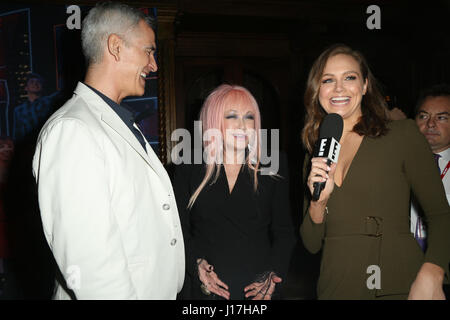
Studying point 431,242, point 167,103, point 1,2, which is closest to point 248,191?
point 431,242

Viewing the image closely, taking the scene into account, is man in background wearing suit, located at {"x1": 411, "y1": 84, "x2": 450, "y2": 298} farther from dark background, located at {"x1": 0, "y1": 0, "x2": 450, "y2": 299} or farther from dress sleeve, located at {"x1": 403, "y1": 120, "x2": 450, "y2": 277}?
dark background, located at {"x1": 0, "y1": 0, "x2": 450, "y2": 299}

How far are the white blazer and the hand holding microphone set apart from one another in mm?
627

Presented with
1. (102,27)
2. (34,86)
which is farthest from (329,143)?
(34,86)

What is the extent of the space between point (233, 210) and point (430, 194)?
0.91 m

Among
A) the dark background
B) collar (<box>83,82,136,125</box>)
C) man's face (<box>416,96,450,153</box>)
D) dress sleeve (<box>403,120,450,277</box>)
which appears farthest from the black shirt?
the dark background

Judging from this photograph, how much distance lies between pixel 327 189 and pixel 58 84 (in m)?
2.85

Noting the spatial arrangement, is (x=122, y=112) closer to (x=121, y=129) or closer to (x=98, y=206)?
(x=121, y=129)

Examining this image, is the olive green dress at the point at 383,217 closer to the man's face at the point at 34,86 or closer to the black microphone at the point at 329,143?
the black microphone at the point at 329,143

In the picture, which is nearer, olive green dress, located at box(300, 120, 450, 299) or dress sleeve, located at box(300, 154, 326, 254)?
olive green dress, located at box(300, 120, 450, 299)

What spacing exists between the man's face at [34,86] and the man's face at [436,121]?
3.28 meters

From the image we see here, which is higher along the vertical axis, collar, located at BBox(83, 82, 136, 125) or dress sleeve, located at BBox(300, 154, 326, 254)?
collar, located at BBox(83, 82, 136, 125)

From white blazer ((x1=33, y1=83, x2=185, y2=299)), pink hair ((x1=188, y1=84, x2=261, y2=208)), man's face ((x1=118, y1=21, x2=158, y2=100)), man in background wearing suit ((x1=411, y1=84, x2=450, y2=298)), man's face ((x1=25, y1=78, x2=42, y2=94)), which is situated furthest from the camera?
man's face ((x1=25, y1=78, x2=42, y2=94))

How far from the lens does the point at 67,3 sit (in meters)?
3.16

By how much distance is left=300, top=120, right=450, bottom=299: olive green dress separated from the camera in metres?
1.32
